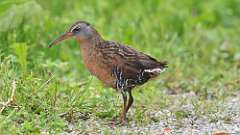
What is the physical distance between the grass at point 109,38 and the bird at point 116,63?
0.26m

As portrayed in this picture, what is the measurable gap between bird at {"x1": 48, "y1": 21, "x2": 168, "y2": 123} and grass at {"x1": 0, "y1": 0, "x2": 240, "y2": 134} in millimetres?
257

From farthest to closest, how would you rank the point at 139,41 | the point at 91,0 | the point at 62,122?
the point at 91,0 → the point at 139,41 → the point at 62,122

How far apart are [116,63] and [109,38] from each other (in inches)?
123

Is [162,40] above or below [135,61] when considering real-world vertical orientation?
above

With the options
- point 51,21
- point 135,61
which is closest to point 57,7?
point 51,21

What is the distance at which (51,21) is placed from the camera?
11.4 m

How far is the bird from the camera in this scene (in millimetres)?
8320

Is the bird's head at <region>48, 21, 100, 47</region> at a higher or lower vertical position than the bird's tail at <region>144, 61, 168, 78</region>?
higher

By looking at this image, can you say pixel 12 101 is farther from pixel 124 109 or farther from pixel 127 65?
pixel 127 65

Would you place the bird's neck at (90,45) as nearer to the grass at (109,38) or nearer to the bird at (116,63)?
the bird at (116,63)

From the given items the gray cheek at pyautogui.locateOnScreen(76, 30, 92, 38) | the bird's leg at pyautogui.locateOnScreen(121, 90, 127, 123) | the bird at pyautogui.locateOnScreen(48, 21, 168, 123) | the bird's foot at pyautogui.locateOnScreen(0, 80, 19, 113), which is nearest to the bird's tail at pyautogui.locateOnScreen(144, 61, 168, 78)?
the bird at pyautogui.locateOnScreen(48, 21, 168, 123)

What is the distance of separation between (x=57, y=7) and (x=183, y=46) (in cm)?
229

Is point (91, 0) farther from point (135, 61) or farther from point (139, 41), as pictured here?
point (135, 61)

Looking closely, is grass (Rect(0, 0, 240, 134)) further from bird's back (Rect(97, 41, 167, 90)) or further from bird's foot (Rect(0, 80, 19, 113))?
bird's back (Rect(97, 41, 167, 90))
